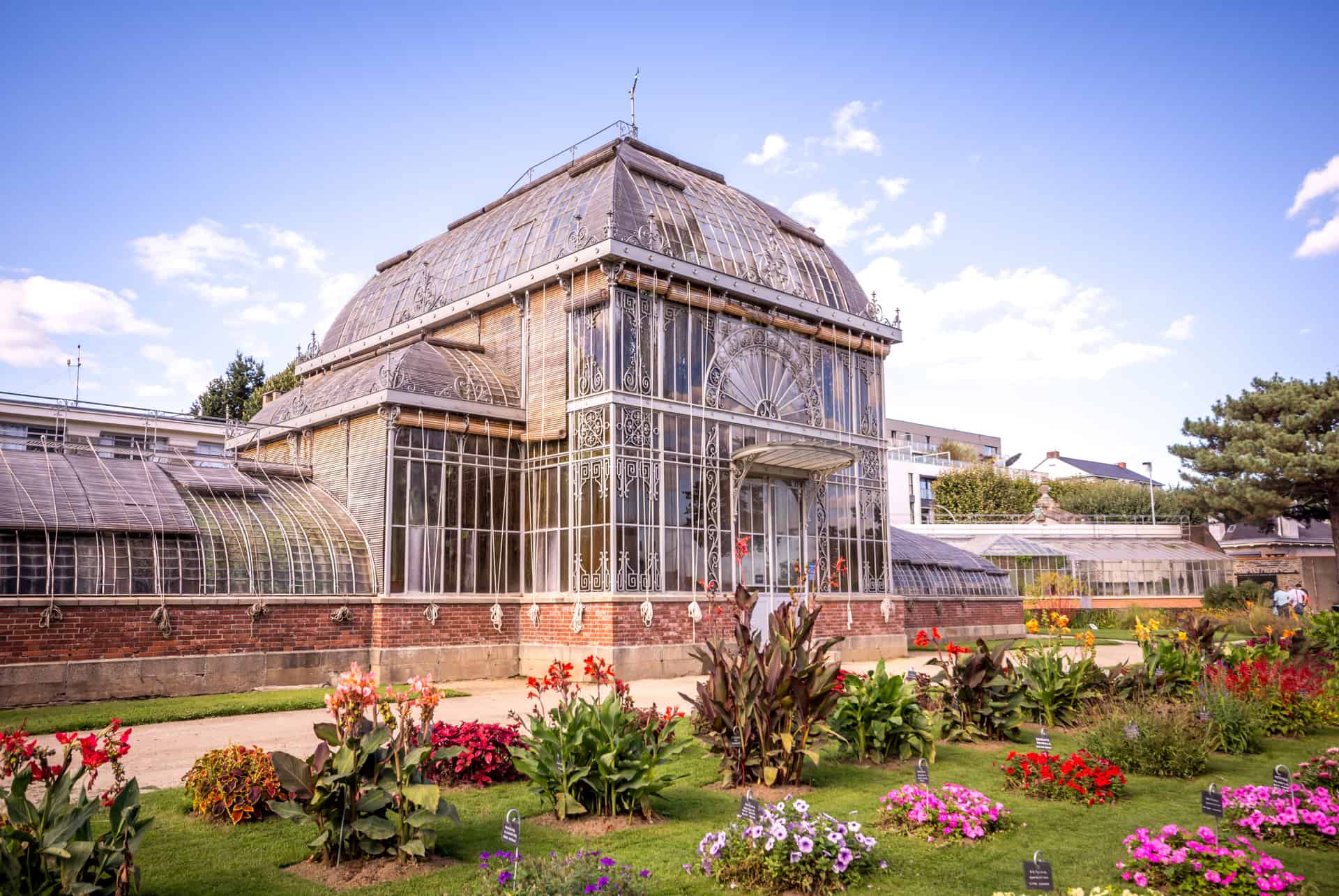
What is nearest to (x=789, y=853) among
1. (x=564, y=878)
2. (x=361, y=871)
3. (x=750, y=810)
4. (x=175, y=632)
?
(x=750, y=810)

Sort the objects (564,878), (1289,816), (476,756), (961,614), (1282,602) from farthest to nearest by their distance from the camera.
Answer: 1. (961,614)
2. (1282,602)
3. (476,756)
4. (1289,816)
5. (564,878)

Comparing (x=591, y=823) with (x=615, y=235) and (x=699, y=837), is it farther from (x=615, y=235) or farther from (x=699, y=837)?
(x=615, y=235)

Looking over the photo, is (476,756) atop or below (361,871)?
atop

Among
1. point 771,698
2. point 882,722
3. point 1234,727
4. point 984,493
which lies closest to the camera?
point 771,698

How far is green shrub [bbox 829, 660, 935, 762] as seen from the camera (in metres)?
11.3

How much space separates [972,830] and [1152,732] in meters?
4.22

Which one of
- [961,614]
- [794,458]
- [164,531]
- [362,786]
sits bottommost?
[961,614]

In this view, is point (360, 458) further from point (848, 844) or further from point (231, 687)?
point (848, 844)

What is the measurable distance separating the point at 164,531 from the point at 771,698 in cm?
1472

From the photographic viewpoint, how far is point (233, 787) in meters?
8.66

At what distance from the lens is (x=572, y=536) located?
22.2m

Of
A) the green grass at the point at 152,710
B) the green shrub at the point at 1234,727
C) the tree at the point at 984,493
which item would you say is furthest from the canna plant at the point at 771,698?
the tree at the point at 984,493

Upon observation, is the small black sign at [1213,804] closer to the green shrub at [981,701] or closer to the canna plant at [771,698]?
the canna plant at [771,698]

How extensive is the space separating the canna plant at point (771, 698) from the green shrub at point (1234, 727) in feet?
19.5
